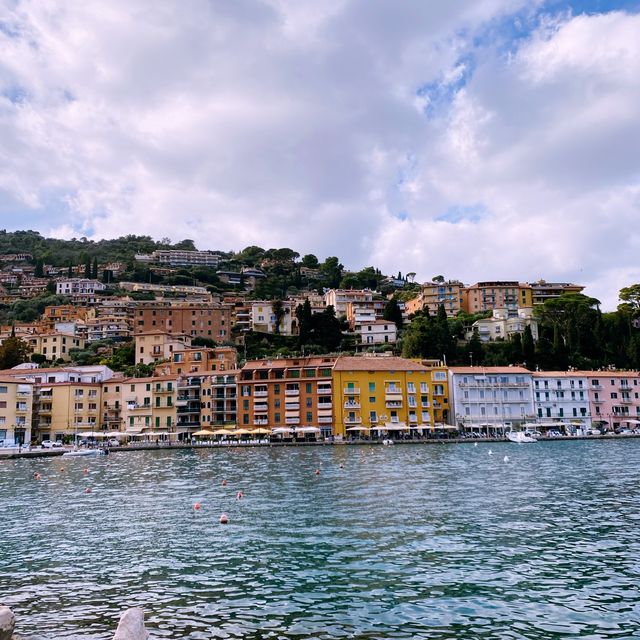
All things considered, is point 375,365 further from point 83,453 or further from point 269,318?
point 269,318

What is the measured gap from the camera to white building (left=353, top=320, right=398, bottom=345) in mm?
112000

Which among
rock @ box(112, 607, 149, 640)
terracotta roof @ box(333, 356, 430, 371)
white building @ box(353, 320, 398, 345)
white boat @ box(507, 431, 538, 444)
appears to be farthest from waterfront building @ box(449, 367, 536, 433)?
rock @ box(112, 607, 149, 640)

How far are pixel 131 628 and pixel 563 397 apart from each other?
3377 inches

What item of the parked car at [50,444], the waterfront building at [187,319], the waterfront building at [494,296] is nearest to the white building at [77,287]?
the waterfront building at [187,319]

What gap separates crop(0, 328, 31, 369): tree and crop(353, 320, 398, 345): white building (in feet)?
192

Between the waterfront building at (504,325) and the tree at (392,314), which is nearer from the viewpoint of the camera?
the waterfront building at (504,325)

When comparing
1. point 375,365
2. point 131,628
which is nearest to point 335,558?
point 131,628

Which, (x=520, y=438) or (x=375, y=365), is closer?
(x=520, y=438)

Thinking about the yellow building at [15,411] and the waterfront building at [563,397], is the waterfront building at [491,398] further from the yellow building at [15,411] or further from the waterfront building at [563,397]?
the yellow building at [15,411]

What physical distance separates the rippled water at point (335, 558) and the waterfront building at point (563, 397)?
51309 mm

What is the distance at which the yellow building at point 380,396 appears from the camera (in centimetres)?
7800

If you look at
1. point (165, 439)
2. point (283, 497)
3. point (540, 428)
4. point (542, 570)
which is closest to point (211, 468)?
point (283, 497)

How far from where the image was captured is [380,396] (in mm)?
78625

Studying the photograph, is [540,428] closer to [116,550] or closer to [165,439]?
[165,439]
